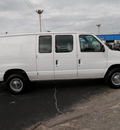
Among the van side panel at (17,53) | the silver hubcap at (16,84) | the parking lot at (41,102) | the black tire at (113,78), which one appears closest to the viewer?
the parking lot at (41,102)

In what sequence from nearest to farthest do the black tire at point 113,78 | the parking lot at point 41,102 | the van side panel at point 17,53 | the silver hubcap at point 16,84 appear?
the parking lot at point 41,102
the van side panel at point 17,53
the silver hubcap at point 16,84
the black tire at point 113,78

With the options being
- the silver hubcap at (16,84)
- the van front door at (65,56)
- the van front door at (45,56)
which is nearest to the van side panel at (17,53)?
the van front door at (45,56)

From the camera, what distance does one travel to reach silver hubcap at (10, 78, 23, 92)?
476 cm

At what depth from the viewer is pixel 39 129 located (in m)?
2.74

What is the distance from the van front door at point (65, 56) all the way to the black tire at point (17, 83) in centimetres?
120

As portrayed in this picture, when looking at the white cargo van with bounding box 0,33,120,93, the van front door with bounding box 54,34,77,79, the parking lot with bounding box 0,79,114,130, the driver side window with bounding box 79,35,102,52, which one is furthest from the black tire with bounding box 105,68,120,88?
the van front door with bounding box 54,34,77,79

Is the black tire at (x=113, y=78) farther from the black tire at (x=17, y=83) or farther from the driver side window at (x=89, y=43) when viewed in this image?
the black tire at (x=17, y=83)

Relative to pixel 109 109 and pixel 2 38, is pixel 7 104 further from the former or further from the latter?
pixel 109 109

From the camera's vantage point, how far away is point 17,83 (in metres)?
4.79

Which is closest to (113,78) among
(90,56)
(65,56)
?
(90,56)

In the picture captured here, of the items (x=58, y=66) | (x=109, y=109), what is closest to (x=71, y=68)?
(x=58, y=66)

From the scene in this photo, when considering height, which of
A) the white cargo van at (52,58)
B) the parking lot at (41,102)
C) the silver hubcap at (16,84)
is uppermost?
the white cargo van at (52,58)

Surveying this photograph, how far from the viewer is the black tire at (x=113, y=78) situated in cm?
487

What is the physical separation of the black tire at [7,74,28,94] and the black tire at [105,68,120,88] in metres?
3.01
